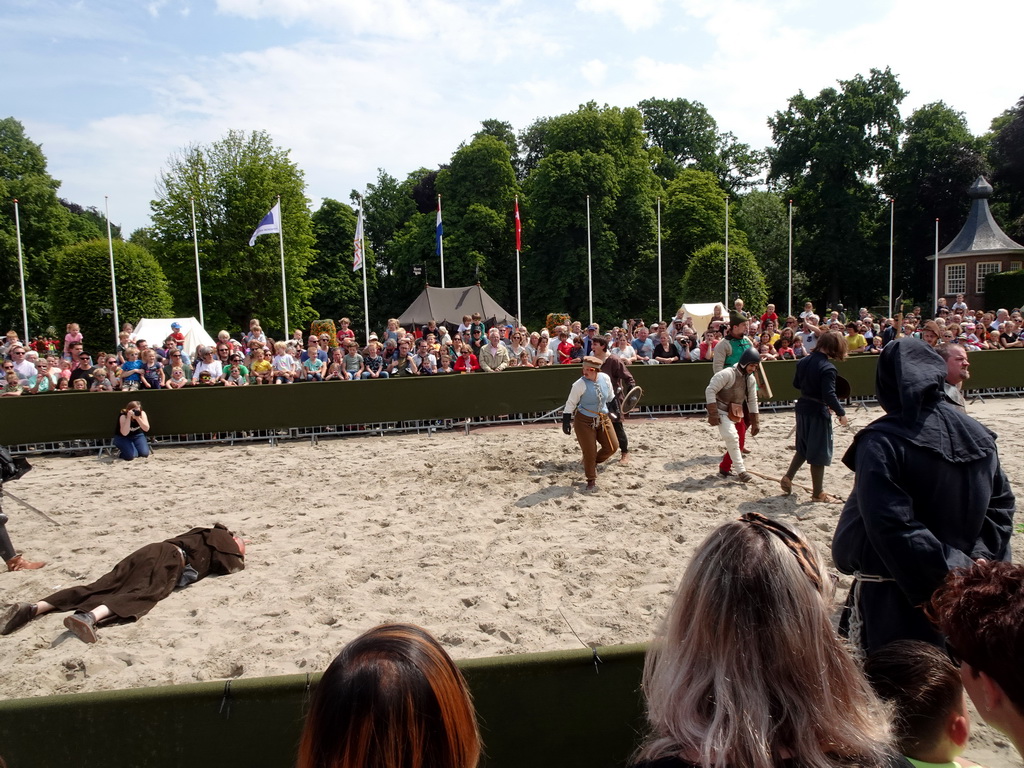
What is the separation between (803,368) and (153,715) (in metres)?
7.24

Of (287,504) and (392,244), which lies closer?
(287,504)

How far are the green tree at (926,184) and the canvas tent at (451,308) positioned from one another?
3095 cm

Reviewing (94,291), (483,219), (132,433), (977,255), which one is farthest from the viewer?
(483,219)

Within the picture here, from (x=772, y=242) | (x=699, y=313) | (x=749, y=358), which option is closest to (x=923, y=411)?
(x=749, y=358)

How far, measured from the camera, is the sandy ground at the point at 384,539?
562 cm

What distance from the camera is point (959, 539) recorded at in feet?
10.3

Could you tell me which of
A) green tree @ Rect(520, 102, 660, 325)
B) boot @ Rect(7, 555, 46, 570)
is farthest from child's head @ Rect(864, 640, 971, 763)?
green tree @ Rect(520, 102, 660, 325)

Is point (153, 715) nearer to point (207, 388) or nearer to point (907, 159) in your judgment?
point (207, 388)

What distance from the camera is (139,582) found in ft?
21.3

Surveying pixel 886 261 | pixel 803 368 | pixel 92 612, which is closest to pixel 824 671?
pixel 92 612

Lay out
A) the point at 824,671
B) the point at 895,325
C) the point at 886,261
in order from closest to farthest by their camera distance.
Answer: the point at 824,671, the point at 895,325, the point at 886,261

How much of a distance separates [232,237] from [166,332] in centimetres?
1743

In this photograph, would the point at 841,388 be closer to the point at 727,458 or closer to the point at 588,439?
the point at 727,458

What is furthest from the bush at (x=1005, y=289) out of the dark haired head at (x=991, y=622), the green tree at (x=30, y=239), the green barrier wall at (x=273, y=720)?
the green tree at (x=30, y=239)
